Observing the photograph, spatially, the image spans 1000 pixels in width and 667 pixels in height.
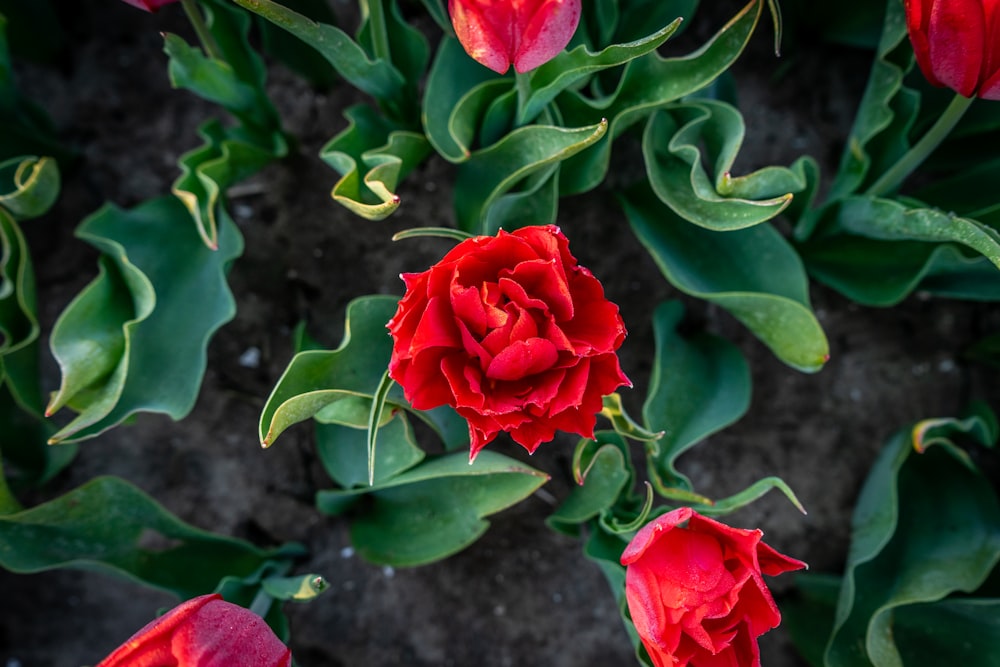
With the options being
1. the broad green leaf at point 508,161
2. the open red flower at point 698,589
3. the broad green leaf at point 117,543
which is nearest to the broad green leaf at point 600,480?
the open red flower at point 698,589

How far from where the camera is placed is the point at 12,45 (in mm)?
1023

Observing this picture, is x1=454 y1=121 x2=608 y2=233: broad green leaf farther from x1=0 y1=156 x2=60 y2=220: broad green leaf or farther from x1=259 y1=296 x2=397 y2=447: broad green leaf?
x1=0 y1=156 x2=60 y2=220: broad green leaf

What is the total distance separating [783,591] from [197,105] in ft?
3.30

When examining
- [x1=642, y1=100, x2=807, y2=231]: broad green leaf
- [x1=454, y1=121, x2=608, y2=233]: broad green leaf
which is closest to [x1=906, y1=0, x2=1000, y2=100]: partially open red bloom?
[x1=642, y1=100, x2=807, y2=231]: broad green leaf

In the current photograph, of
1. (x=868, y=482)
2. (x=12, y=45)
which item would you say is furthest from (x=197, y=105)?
(x=868, y=482)

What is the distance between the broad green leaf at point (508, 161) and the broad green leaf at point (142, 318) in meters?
0.26

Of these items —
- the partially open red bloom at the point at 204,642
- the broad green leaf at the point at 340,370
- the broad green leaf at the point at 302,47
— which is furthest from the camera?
the broad green leaf at the point at 302,47

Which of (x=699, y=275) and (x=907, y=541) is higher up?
(x=699, y=275)

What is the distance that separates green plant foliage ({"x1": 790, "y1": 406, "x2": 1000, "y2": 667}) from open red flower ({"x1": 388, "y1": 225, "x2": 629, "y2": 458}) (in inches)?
16.9

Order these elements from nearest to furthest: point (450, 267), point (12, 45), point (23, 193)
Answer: point (450, 267)
point (23, 193)
point (12, 45)

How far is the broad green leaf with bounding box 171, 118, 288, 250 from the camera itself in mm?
818

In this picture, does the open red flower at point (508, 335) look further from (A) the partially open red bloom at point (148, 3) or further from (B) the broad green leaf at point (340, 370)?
(A) the partially open red bloom at point (148, 3)

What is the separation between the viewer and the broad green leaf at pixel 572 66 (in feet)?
2.21

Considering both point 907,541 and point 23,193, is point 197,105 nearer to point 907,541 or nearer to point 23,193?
point 23,193
